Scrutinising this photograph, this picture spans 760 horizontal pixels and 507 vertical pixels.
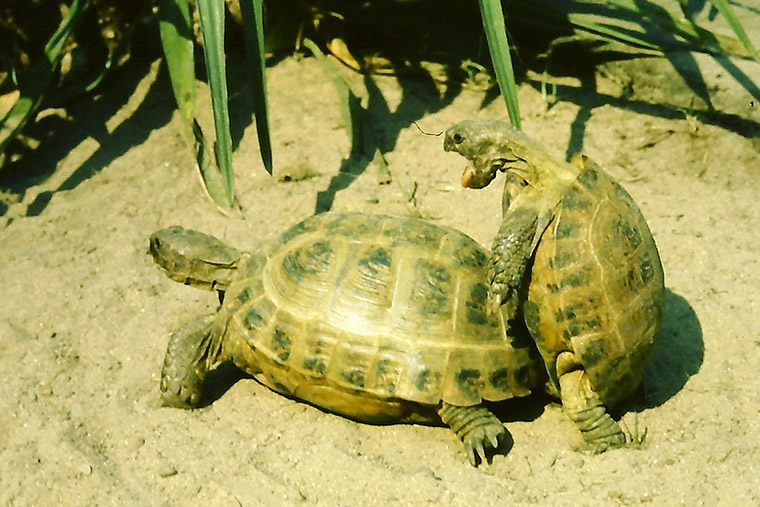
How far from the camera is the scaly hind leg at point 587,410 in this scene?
2.96 m

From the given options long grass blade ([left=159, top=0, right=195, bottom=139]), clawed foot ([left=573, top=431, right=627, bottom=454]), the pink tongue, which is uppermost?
the pink tongue

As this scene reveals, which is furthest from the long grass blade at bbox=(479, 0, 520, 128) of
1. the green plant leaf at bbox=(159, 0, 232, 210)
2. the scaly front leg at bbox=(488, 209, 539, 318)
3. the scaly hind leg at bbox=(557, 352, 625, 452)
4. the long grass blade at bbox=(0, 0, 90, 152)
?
the long grass blade at bbox=(0, 0, 90, 152)

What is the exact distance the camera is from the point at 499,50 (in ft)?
12.6

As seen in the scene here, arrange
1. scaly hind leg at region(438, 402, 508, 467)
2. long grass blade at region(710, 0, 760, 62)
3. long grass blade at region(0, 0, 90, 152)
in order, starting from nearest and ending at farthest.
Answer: scaly hind leg at region(438, 402, 508, 467) < long grass blade at region(710, 0, 760, 62) < long grass blade at region(0, 0, 90, 152)

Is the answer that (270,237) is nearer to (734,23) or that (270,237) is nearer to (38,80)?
(38,80)

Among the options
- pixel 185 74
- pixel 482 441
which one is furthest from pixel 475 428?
pixel 185 74

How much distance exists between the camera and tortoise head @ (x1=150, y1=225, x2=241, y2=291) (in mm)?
3434

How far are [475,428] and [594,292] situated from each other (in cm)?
60

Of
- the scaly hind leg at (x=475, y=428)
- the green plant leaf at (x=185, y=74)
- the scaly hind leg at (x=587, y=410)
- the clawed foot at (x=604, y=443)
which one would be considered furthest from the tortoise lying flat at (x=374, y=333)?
the green plant leaf at (x=185, y=74)

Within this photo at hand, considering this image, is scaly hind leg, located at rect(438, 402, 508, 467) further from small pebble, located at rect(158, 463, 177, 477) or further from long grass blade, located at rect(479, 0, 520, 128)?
long grass blade, located at rect(479, 0, 520, 128)

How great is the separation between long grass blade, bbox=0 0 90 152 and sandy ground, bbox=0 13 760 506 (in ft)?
0.98

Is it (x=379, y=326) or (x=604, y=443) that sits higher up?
(x=379, y=326)

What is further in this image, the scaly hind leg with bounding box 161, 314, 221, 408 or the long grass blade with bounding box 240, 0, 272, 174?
the long grass blade with bounding box 240, 0, 272, 174

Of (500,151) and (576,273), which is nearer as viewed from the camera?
→ (576,273)
